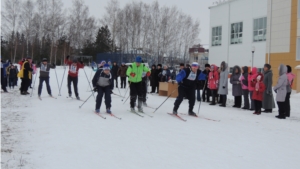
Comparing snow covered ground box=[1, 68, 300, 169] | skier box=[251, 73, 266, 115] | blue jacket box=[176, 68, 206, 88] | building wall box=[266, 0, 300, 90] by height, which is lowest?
snow covered ground box=[1, 68, 300, 169]

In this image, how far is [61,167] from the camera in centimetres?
500

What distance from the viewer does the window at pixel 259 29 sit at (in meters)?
30.8

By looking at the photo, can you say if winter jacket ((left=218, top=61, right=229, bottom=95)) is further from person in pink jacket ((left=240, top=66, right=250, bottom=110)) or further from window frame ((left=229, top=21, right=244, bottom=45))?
window frame ((left=229, top=21, right=244, bottom=45))

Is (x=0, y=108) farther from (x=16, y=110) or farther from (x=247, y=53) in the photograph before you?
(x=247, y=53)

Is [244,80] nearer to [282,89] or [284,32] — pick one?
[282,89]

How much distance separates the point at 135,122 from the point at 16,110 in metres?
4.24

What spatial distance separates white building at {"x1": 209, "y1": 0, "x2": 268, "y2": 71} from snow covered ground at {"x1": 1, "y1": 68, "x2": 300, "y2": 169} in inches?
879

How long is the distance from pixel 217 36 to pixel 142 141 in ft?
107

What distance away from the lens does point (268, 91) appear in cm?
1141

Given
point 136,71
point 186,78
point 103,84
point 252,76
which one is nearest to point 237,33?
point 252,76

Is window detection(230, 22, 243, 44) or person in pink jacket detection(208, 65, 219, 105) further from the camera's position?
window detection(230, 22, 243, 44)

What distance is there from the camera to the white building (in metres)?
31.2

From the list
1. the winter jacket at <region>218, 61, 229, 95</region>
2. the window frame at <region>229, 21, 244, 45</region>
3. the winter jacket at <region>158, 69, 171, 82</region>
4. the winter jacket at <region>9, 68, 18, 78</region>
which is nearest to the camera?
the winter jacket at <region>218, 61, 229, 95</region>

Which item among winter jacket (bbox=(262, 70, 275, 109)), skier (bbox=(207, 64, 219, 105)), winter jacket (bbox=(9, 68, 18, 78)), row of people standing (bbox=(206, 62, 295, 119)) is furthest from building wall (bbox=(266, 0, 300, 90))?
winter jacket (bbox=(9, 68, 18, 78))
